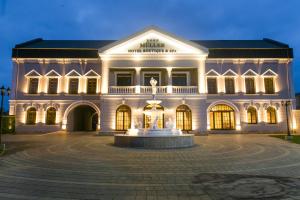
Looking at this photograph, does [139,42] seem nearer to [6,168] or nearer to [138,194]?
[6,168]

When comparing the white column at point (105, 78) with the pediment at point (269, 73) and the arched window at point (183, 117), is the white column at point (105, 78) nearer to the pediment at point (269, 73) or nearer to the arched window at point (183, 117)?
the arched window at point (183, 117)

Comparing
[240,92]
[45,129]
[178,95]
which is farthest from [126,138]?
[240,92]

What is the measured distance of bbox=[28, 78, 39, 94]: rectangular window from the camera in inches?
1045

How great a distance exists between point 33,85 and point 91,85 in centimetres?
753

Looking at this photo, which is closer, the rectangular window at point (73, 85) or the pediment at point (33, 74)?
the pediment at point (33, 74)

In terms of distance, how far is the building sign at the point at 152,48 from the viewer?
24.2 meters

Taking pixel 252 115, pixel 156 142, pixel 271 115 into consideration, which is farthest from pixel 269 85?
pixel 156 142

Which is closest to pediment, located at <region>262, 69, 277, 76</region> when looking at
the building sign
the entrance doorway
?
the building sign

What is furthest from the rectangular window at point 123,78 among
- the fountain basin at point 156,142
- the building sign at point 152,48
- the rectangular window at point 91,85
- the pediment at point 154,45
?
the fountain basin at point 156,142

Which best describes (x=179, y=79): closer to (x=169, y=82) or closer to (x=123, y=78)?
(x=169, y=82)

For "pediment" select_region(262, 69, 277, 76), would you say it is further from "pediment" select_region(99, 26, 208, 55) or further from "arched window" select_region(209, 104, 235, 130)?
"pediment" select_region(99, 26, 208, 55)

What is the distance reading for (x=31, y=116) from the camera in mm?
26234

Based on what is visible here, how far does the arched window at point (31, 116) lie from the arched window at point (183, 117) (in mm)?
18341

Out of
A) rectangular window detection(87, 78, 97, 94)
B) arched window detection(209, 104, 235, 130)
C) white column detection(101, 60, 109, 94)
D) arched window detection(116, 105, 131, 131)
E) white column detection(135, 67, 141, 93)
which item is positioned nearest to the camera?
white column detection(101, 60, 109, 94)
